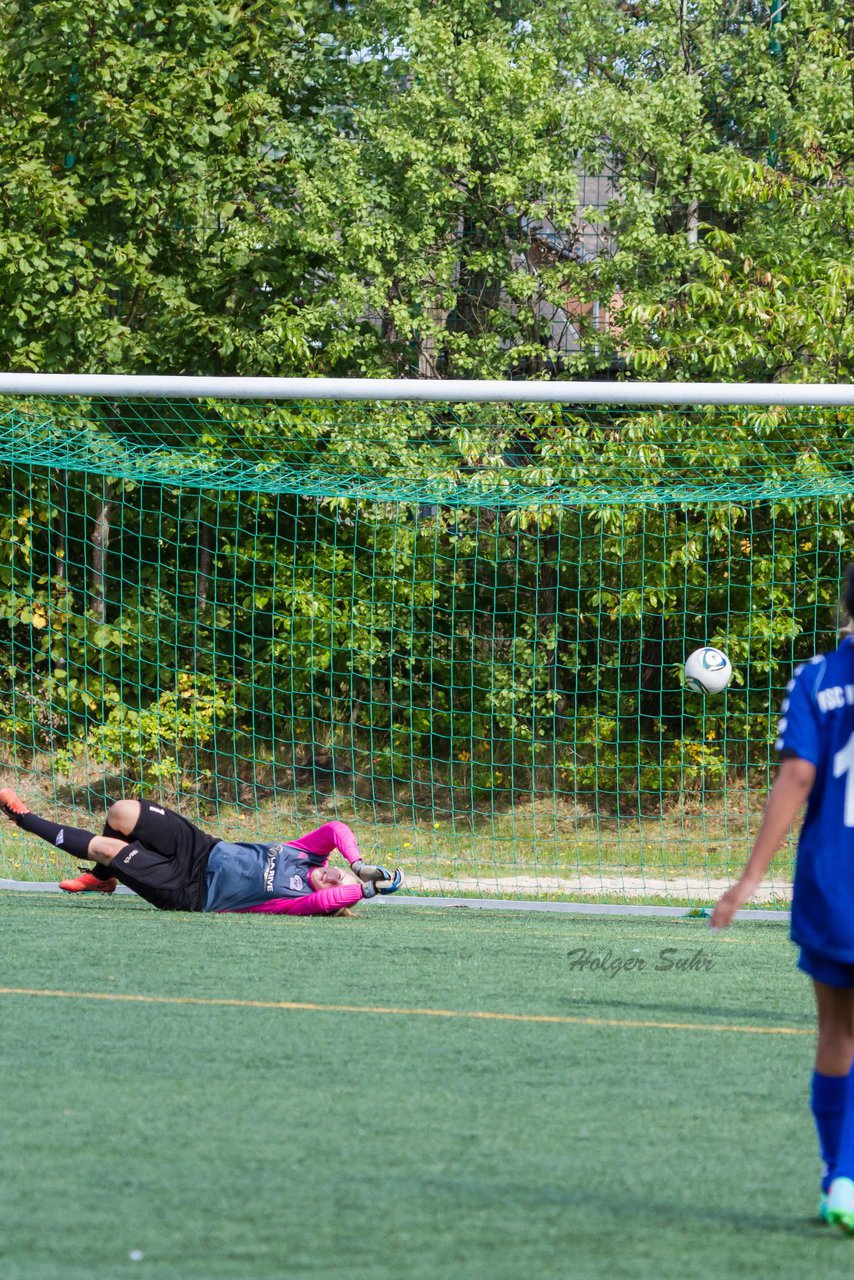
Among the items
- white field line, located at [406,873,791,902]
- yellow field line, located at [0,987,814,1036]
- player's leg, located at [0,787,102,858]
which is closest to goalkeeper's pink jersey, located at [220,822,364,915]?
player's leg, located at [0,787,102,858]

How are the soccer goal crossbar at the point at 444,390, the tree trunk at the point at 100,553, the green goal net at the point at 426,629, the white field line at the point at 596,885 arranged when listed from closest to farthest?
the soccer goal crossbar at the point at 444,390 → the white field line at the point at 596,885 → the green goal net at the point at 426,629 → the tree trunk at the point at 100,553

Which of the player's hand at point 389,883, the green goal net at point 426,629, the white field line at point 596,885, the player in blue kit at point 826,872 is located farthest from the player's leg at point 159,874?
the player in blue kit at point 826,872

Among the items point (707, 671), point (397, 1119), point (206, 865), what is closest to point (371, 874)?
point (206, 865)

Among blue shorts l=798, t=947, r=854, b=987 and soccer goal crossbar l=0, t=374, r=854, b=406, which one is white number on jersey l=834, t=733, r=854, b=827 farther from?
soccer goal crossbar l=0, t=374, r=854, b=406

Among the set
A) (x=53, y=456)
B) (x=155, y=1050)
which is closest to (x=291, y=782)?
(x=53, y=456)

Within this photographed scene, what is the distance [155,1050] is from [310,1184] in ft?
4.63

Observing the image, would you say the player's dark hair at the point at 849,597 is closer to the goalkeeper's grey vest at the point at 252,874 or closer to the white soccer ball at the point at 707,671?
the goalkeeper's grey vest at the point at 252,874

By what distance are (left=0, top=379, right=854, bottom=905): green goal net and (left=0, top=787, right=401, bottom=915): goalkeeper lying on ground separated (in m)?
2.63

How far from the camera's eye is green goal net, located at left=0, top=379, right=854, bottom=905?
1061cm

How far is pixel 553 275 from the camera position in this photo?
12.5 metres

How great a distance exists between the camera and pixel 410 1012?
530 cm

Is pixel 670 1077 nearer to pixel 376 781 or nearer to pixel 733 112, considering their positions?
pixel 376 781

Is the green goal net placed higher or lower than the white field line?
higher

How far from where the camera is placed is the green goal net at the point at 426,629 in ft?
34.8
